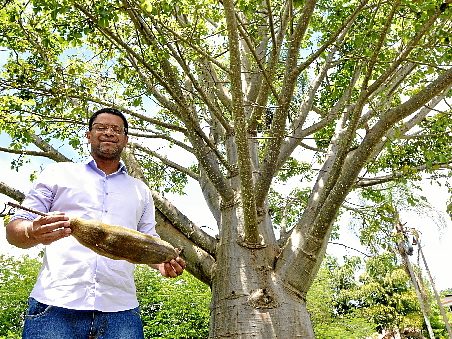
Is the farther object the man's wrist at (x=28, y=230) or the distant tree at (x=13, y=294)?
the distant tree at (x=13, y=294)

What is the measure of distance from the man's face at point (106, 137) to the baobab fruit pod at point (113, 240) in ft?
2.39

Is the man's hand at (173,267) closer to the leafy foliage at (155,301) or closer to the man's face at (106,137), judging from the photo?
the man's face at (106,137)

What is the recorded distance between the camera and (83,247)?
7.44 ft

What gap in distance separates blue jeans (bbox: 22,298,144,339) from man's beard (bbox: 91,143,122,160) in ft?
2.64

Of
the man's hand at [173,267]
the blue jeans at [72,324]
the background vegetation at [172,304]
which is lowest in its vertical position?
the blue jeans at [72,324]

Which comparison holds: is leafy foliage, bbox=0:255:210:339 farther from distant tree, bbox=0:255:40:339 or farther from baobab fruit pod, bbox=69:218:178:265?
baobab fruit pod, bbox=69:218:178:265

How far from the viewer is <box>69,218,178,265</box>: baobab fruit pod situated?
1817mm

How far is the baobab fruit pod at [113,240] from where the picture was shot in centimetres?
182

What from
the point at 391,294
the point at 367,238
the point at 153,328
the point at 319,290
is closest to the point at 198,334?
the point at 153,328

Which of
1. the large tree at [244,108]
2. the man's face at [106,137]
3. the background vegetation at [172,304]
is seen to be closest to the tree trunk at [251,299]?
the large tree at [244,108]

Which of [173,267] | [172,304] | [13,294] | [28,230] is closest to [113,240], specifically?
[28,230]

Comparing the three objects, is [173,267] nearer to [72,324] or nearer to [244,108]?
[72,324]

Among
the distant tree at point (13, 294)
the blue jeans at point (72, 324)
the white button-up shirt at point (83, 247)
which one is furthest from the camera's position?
the distant tree at point (13, 294)

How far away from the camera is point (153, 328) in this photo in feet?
50.8
